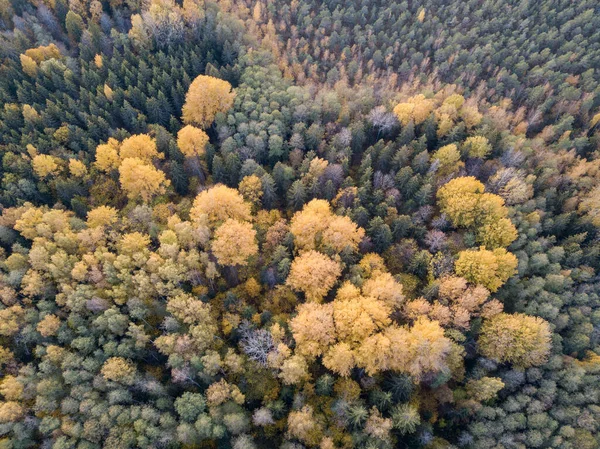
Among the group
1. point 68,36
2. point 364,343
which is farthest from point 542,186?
point 68,36

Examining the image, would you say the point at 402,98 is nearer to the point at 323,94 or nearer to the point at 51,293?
the point at 323,94

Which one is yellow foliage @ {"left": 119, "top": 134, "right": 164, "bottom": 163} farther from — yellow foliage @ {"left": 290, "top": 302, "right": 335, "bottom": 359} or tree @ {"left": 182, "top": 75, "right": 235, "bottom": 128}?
yellow foliage @ {"left": 290, "top": 302, "right": 335, "bottom": 359}

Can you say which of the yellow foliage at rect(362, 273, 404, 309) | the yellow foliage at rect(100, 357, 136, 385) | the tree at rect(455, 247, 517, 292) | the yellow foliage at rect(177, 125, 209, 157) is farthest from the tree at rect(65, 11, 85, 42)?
the tree at rect(455, 247, 517, 292)

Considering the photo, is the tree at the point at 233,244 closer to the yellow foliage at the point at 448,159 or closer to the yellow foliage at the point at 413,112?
the yellow foliage at the point at 448,159

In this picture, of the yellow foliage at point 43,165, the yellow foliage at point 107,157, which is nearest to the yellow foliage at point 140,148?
the yellow foliage at point 107,157

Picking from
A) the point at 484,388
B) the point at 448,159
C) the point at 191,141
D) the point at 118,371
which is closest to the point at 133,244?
the point at 118,371

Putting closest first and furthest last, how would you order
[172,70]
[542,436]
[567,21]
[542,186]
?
[542,436] < [542,186] < [172,70] < [567,21]

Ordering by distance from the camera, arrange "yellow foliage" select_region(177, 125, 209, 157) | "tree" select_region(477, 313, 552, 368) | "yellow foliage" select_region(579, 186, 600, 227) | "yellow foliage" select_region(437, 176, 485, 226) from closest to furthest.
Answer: "tree" select_region(477, 313, 552, 368) → "yellow foliage" select_region(437, 176, 485, 226) → "yellow foliage" select_region(579, 186, 600, 227) → "yellow foliage" select_region(177, 125, 209, 157)
